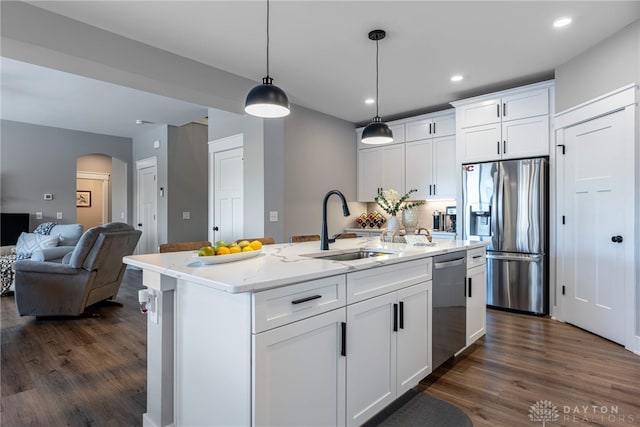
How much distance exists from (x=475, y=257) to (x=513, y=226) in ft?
4.70

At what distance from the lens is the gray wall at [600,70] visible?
2818 millimetres

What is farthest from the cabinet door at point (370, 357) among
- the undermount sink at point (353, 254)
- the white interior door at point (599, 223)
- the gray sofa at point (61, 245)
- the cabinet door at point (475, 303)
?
the gray sofa at point (61, 245)

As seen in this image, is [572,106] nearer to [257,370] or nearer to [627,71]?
[627,71]

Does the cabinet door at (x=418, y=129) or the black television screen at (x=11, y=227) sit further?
the black television screen at (x=11, y=227)

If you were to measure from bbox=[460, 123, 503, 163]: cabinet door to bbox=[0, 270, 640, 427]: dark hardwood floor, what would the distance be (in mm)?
1994

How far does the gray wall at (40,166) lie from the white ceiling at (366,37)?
2.32 m

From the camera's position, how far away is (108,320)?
374cm

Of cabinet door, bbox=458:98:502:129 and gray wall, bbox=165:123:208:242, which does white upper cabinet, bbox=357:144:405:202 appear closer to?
cabinet door, bbox=458:98:502:129

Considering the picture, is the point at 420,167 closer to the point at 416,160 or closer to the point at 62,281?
the point at 416,160

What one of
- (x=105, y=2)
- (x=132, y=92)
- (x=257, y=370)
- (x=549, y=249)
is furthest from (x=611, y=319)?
(x=132, y=92)

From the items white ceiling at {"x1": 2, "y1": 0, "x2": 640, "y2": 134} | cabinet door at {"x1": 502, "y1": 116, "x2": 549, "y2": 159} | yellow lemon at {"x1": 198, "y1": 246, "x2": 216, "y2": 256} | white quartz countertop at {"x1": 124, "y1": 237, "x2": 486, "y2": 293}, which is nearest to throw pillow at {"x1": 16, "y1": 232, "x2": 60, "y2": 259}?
white ceiling at {"x1": 2, "y1": 0, "x2": 640, "y2": 134}

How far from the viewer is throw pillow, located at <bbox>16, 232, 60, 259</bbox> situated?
5.00 metres

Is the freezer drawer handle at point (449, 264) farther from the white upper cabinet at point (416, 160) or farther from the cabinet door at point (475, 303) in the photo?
the white upper cabinet at point (416, 160)

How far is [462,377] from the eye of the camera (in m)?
2.41
